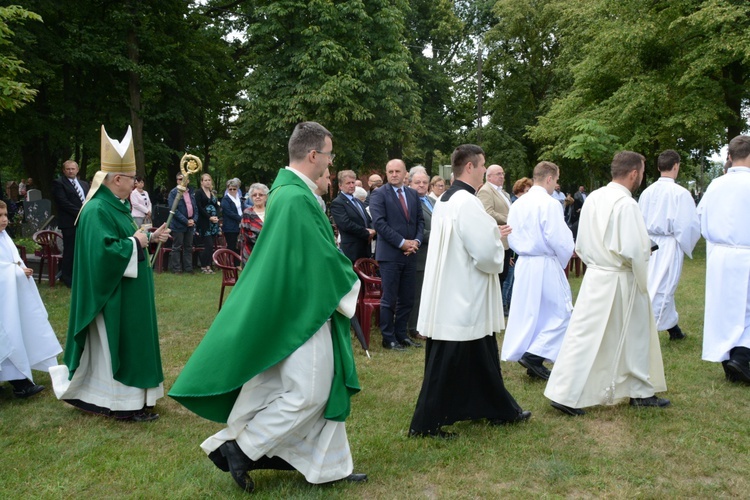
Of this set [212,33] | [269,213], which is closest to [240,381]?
[269,213]

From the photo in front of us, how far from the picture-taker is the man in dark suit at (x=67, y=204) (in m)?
11.4

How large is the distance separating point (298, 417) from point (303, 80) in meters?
21.2

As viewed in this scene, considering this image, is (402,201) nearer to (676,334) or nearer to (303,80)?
(676,334)

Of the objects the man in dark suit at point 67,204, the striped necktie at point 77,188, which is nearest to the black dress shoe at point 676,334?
the man in dark suit at point 67,204

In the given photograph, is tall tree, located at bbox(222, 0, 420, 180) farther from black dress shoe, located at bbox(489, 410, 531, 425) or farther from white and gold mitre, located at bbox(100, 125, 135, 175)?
black dress shoe, located at bbox(489, 410, 531, 425)

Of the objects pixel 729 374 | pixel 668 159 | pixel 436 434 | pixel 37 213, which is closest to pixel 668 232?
pixel 668 159

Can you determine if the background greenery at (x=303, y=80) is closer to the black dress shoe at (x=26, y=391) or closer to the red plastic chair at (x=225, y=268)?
the red plastic chair at (x=225, y=268)

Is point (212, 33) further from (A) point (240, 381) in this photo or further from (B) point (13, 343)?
(A) point (240, 381)

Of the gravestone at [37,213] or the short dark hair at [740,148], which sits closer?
the short dark hair at [740,148]

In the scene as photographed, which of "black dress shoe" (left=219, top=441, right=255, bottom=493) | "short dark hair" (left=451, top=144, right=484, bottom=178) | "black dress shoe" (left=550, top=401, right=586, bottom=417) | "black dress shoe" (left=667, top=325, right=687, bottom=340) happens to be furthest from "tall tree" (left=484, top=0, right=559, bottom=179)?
"black dress shoe" (left=219, top=441, right=255, bottom=493)

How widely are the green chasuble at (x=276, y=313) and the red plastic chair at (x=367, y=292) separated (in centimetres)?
406

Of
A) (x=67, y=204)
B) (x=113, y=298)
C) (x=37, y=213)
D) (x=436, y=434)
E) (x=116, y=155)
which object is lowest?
(x=436, y=434)

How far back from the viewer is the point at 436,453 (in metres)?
→ 4.63

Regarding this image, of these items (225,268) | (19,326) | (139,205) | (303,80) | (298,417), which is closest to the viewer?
(298,417)
